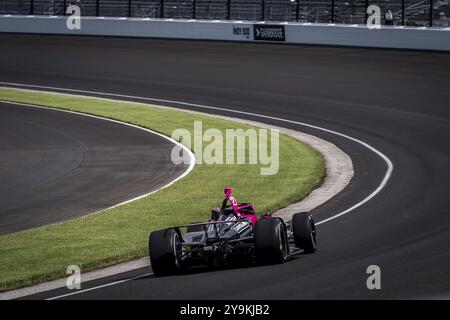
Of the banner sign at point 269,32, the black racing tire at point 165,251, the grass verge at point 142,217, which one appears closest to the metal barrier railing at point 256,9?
the banner sign at point 269,32

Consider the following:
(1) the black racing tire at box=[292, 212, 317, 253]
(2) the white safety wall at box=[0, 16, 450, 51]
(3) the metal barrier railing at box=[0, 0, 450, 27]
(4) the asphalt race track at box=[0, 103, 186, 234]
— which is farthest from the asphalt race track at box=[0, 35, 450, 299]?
(4) the asphalt race track at box=[0, 103, 186, 234]

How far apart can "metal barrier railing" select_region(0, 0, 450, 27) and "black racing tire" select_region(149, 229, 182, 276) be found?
1350 inches

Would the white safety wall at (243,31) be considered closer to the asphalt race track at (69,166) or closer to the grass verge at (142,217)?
the grass verge at (142,217)

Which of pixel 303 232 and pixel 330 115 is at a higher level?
pixel 330 115

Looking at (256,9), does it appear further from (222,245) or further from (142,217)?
(222,245)

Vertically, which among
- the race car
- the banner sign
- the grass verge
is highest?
the banner sign

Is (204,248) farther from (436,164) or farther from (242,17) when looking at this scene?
(242,17)

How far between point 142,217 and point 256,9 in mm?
34918

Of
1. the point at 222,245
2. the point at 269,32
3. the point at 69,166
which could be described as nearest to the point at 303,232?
the point at 222,245

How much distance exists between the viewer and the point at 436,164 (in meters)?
27.5

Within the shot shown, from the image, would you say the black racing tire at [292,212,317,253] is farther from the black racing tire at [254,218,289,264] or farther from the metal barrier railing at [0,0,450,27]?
the metal barrier railing at [0,0,450,27]

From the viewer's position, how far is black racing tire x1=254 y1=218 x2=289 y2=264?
52.1 feet

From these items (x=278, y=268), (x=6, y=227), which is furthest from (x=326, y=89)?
(x=278, y=268)

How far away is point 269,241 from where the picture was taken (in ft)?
52.4
